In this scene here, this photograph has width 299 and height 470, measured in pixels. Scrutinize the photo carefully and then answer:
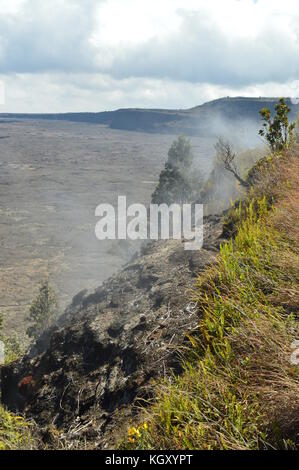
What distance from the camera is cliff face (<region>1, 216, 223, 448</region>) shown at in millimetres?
3748

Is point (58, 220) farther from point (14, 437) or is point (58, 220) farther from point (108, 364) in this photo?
point (14, 437)

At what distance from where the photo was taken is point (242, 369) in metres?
2.90

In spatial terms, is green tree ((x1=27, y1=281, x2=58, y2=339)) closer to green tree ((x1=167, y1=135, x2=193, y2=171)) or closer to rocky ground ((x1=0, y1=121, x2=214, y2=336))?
rocky ground ((x1=0, y1=121, x2=214, y2=336))

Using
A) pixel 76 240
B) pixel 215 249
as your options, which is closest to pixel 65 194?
pixel 76 240

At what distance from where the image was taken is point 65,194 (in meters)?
127

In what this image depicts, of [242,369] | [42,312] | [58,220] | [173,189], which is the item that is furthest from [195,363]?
[58,220]

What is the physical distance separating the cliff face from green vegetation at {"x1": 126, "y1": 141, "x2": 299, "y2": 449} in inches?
15.9

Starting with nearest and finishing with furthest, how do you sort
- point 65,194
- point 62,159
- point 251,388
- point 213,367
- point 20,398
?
point 251,388 < point 213,367 < point 20,398 < point 65,194 < point 62,159

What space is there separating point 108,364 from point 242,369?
7.63ft

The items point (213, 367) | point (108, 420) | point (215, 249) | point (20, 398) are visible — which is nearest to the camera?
point (213, 367)

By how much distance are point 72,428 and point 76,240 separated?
3071 inches

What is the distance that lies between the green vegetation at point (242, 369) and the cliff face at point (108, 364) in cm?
40

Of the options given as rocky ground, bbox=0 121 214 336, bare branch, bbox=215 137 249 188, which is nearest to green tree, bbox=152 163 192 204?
rocky ground, bbox=0 121 214 336
